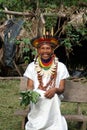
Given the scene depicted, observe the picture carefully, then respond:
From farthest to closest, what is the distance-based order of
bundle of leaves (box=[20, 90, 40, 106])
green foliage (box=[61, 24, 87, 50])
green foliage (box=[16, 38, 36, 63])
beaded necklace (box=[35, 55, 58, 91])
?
green foliage (box=[61, 24, 87, 50]) < green foliage (box=[16, 38, 36, 63]) < beaded necklace (box=[35, 55, 58, 91]) < bundle of leaves (box=[20, 90, 40, 106])

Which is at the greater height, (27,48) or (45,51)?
(45,51)

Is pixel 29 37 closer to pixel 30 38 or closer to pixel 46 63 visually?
pixel 30 38

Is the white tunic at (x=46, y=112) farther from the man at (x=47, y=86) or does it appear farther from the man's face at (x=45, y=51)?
the man's face at (x=45, y=51)

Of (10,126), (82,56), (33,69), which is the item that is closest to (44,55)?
(33,69)

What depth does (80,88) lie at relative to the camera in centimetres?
737

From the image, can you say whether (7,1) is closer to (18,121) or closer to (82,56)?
(18,121)

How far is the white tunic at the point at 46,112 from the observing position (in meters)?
6.58

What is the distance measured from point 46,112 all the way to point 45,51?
95 cm

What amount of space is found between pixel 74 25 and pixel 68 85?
17.5ft

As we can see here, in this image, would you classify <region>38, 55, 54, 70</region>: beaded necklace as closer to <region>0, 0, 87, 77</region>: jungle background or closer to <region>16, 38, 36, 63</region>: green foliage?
<region>16, 38, 36, 63</region>: green foliage

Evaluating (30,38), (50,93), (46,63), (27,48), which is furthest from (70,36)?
(50,93)

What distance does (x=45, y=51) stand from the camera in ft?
21.6

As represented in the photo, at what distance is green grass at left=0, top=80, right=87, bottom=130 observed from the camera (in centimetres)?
788

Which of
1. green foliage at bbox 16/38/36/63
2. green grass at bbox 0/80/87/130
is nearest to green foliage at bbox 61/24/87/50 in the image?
green foliage at bbox 16/38/36/63
